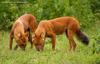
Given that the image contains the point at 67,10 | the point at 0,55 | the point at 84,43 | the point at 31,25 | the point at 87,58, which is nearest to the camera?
the point at 87,58

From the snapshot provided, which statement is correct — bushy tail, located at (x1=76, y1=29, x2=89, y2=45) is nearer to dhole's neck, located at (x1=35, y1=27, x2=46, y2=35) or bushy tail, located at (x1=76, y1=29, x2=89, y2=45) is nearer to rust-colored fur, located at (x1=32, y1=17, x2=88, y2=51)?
rust-colored fur, located at (x1=32, y1=17, x2=88, y2=51)

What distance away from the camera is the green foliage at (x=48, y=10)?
710 inches

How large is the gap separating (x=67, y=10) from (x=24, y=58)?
725 centimetres

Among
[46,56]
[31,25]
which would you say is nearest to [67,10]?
[31,25]

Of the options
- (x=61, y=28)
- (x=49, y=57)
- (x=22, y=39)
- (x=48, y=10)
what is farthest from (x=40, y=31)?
(x=48, y=10)

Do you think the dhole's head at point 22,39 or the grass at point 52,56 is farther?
the dhole's head at point 22,39

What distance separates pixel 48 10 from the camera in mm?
18312

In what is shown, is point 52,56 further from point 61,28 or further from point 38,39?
point 61,28

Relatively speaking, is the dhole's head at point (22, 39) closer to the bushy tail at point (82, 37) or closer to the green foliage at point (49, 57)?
the green foliage at point (49, 57)

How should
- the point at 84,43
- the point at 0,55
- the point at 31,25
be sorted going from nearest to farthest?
the point at 0,55, the point at 84,43, the point at 31,25

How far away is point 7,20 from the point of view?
1809 centimetres

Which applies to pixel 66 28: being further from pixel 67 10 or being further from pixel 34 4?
pixel 34 4

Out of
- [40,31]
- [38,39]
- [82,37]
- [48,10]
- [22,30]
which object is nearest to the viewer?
[38,39]

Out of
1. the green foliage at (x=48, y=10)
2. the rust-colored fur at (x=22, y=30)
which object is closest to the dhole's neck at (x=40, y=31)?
the rust-colored fur at (x=22, y=30)
